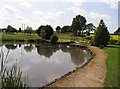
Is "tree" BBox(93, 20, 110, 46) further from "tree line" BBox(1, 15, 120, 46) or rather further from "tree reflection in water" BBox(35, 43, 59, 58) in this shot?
"tree reflection in water" BBox(35, 43, 59, 58)

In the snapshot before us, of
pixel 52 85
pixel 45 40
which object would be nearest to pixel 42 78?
pixel 52 85

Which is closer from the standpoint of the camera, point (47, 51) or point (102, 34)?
point (47, 51)

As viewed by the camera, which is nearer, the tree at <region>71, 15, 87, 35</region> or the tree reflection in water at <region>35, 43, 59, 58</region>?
the tree reflection in water at <region>35, 43, 59, 58</region>

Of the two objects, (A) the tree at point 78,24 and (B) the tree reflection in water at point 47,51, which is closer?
(B) the tree reflection in water at point 47,51

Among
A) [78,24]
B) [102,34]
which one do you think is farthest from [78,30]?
[102,34]

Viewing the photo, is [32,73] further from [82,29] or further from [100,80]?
[82,29]

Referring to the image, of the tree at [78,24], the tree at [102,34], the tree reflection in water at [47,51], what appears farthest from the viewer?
the tree at [78,24]

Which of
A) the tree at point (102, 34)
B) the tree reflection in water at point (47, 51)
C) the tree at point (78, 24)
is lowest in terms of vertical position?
the tree reflection in water at point (47, 51)

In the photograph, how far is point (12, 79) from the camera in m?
5.39

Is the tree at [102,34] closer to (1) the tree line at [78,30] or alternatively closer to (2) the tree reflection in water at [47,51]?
(1) the tree line at [78,30]

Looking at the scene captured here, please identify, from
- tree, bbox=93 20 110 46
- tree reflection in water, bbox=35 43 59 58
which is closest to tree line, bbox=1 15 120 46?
tree, bbox=93 20 110 46

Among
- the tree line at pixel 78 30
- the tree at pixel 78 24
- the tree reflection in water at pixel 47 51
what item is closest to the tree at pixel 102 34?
the tree line at pixel 78 30

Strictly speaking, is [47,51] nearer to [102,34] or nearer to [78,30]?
[102,34]

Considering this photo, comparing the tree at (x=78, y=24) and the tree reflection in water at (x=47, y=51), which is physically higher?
the tree at (x=78, y=24)
